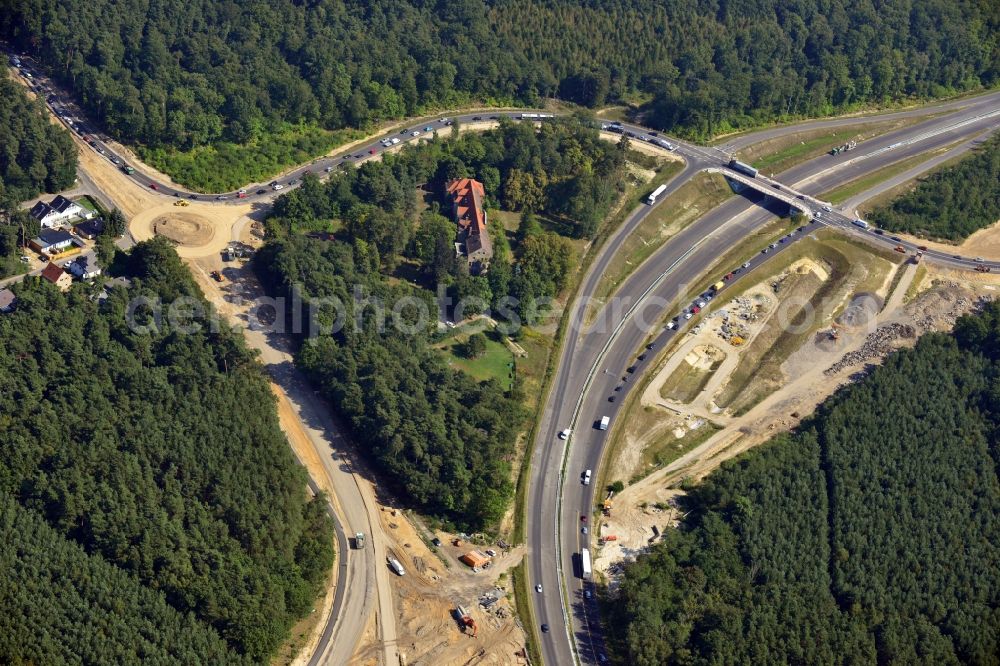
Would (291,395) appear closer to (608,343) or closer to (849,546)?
(608,343)

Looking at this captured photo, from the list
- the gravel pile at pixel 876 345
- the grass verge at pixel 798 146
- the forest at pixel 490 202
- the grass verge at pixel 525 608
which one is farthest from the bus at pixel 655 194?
the grass verge at pixel 525 608

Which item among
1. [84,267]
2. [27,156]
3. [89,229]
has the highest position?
[27,156]

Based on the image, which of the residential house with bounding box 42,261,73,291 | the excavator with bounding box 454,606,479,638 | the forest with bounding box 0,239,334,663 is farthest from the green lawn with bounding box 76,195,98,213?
the excavator with bounding box 454,606,479,638

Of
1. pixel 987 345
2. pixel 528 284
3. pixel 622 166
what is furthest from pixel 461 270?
pixel 987 345

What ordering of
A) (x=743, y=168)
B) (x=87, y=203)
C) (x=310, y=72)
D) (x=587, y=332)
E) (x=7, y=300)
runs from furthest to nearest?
(x=310, y=72) < (x=743, y=168) < (x=87, y=203) < (x=587, y=332) < (x=7, y=300)

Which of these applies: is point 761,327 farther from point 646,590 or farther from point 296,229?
point 296,229

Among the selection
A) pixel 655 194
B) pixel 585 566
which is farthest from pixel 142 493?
pixel 655 194

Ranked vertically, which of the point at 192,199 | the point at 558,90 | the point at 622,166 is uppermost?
the point at 558,90
